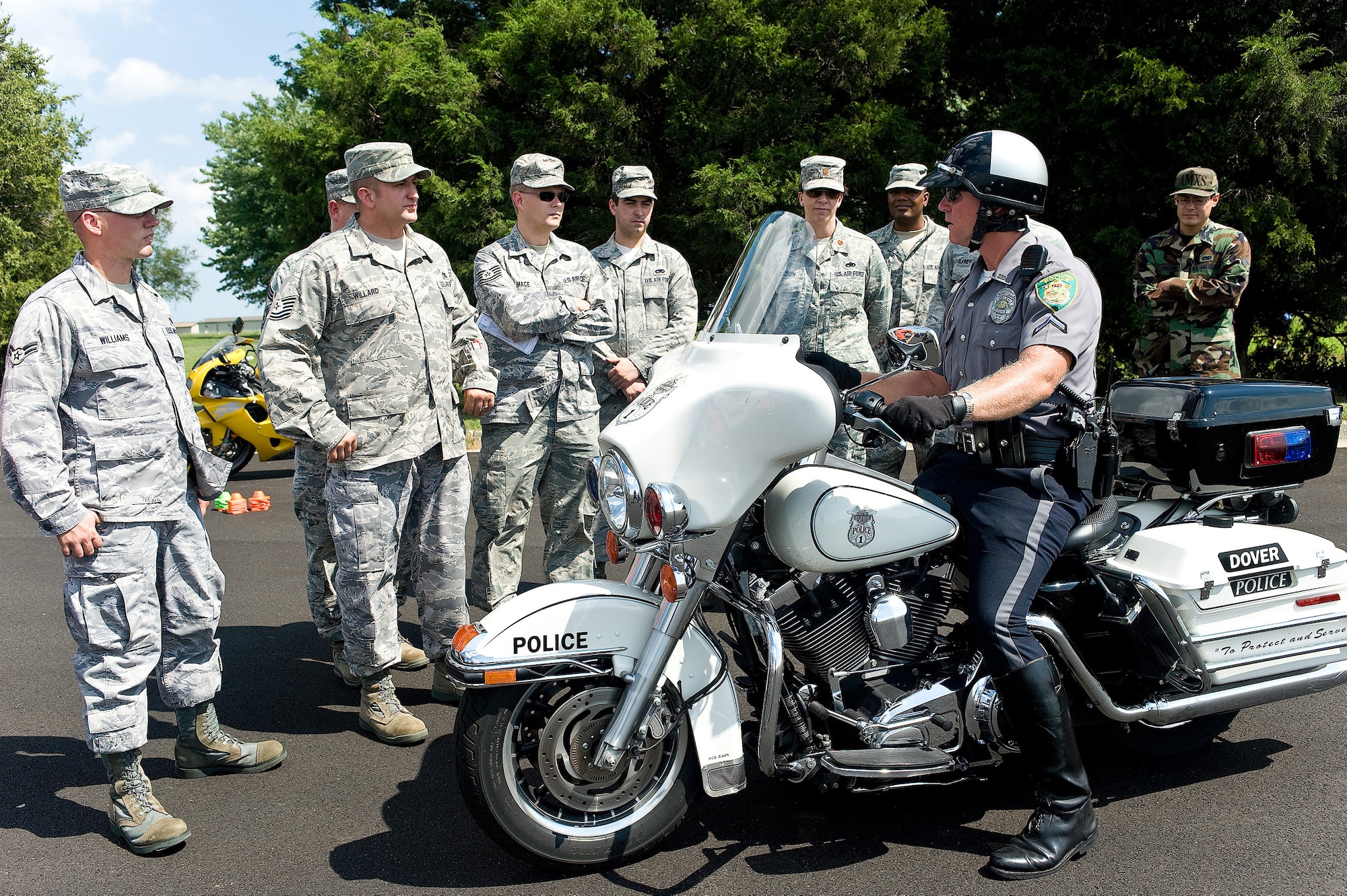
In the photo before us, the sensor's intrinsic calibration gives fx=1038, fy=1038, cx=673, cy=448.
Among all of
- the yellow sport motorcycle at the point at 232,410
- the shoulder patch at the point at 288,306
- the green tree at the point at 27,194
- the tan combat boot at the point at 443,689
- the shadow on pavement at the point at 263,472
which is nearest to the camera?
the shoulder patch at the point at 288,306

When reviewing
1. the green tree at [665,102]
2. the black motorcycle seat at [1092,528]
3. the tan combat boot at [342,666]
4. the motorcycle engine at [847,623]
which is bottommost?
the tan combat boot at [342,666]

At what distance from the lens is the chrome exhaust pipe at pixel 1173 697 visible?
10.6ft

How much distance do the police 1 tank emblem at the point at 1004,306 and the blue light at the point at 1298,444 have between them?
1123 mm

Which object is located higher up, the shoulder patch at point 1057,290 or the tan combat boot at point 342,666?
the shoulder patch at point 1057,290

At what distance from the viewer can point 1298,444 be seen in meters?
3.51

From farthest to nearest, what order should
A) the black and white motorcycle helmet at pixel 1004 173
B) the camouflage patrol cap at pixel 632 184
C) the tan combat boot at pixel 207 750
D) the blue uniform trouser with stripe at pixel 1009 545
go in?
the camouflage patrol cap at pixel 632 184 → the tan combat boot at pixel 207 750 → the black and white motorcycle helmet at pixel 1004 173 → the blue uniform trouser with stripe at pixel 1009 545

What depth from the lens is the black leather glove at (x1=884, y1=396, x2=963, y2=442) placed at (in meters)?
2.75

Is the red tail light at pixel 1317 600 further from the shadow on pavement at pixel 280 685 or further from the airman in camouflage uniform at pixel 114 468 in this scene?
the airman in camouflage uniform at pixel 114 468

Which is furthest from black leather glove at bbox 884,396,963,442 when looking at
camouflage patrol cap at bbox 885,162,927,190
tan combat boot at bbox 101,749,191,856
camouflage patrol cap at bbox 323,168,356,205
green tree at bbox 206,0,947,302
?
green tree at bbox 206,0,947,302

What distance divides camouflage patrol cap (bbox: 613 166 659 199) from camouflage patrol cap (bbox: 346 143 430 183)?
1.96m

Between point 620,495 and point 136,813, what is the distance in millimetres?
1878

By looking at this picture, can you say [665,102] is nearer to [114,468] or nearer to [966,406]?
[114,468]

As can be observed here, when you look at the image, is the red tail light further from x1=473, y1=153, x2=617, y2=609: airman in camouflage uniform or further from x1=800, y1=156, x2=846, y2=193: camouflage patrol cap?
x1=800, y1=156, x2=846, y2=193: camouflage patrol cap

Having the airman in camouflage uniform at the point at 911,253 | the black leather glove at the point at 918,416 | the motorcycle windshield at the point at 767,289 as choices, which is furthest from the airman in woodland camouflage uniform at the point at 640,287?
the black leather glove at the point at 918,416
